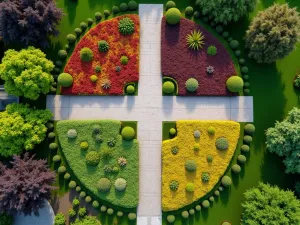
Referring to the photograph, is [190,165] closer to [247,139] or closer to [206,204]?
[206,204]

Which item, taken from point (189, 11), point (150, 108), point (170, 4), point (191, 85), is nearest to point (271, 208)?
point (191, 85)

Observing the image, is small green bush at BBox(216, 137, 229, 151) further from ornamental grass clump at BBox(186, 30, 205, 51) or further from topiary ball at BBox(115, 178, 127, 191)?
topiary ball at BBox(115, 178, 127, 191)

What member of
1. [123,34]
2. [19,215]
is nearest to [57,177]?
[19,215]

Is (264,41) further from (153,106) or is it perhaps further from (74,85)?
(74,85)

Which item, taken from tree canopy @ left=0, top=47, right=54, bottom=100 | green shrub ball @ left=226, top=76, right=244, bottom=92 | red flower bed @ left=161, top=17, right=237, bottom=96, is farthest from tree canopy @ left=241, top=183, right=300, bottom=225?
tree canopy @ left=0, top=47, right=54, bottom=100

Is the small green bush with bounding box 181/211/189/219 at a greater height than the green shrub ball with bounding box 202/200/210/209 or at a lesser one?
lesser
